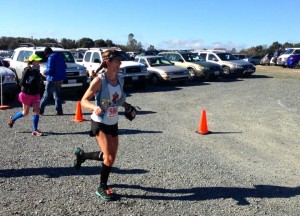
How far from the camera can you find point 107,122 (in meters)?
4.77

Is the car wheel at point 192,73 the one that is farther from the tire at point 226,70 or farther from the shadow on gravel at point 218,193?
the shadow on gravel at point 218,193

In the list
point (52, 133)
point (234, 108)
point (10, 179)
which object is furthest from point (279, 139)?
point (10, 179)

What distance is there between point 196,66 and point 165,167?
1651 cm

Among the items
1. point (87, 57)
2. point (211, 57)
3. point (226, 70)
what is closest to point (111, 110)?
point (87, 57)

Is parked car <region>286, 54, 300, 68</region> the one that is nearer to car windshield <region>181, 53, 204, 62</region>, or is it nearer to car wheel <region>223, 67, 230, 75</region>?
car wheel <region>223, 67, 230, 75</region>

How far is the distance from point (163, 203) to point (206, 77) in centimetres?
1789

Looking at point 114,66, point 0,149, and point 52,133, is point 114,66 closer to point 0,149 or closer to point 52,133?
point 0,149

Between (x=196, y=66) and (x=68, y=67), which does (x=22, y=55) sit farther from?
(x=196, y=66)

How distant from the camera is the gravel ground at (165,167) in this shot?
4.79 meters

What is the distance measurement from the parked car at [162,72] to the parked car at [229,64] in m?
4.91

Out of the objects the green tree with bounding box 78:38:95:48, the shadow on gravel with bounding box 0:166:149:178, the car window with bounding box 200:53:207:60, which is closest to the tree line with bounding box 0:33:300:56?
the green tree with bounding box 78:38:95:48

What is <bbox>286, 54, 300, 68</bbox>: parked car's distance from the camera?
3485 centimetres

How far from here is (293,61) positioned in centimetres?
3509

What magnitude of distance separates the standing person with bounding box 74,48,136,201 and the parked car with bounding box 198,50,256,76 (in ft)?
65.6
